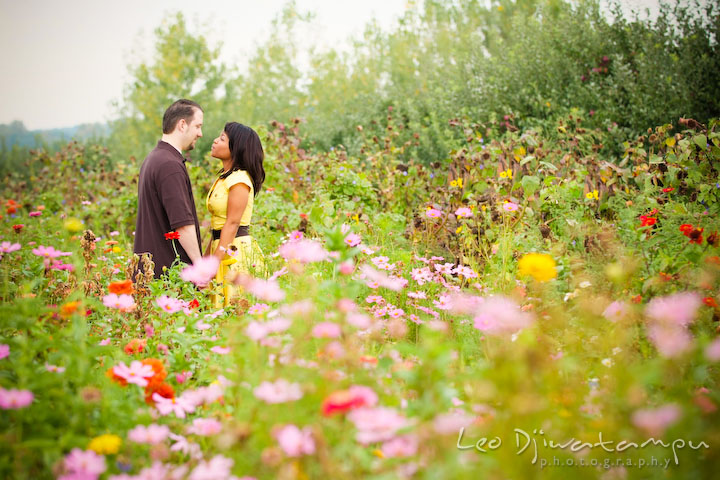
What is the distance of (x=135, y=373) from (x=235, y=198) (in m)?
1.92

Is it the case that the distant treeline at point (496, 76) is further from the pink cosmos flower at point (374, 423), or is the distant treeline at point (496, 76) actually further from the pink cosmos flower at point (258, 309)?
the pink cosmos flower at point (374, 423)

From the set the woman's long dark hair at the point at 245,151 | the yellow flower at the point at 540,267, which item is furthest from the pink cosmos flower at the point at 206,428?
the woman's long dark hair at the point at 245,151

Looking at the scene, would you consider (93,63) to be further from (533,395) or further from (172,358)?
(533,395)

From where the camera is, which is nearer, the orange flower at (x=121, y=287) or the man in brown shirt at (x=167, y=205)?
the orange flower at (x=121, y=287)

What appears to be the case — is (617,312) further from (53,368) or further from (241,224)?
(241,224)

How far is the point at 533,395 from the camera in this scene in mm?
979

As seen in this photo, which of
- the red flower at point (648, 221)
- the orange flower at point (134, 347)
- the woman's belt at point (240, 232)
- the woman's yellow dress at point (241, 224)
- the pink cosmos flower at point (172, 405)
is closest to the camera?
the pink cosmos flower at point (172, 405)

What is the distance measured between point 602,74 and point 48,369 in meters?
7.29

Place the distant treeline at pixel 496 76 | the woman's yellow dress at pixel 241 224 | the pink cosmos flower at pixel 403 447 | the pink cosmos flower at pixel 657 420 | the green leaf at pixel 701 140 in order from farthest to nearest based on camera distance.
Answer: the distant treeline at pixel 496 76 < the woman's yellow dress at pixel 241 224 < the green leaf at pixel 701 140 < the pink cosmos flower at pixel 403 447 < the pink cosmos flower at pixel 657 420

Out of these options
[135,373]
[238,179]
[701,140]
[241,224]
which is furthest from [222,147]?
[701,140]

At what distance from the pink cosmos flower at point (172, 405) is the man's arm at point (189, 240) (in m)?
1.62

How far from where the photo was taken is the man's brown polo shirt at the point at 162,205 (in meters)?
2.97

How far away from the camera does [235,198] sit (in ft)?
10.6

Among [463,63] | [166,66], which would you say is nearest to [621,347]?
[463,63]
